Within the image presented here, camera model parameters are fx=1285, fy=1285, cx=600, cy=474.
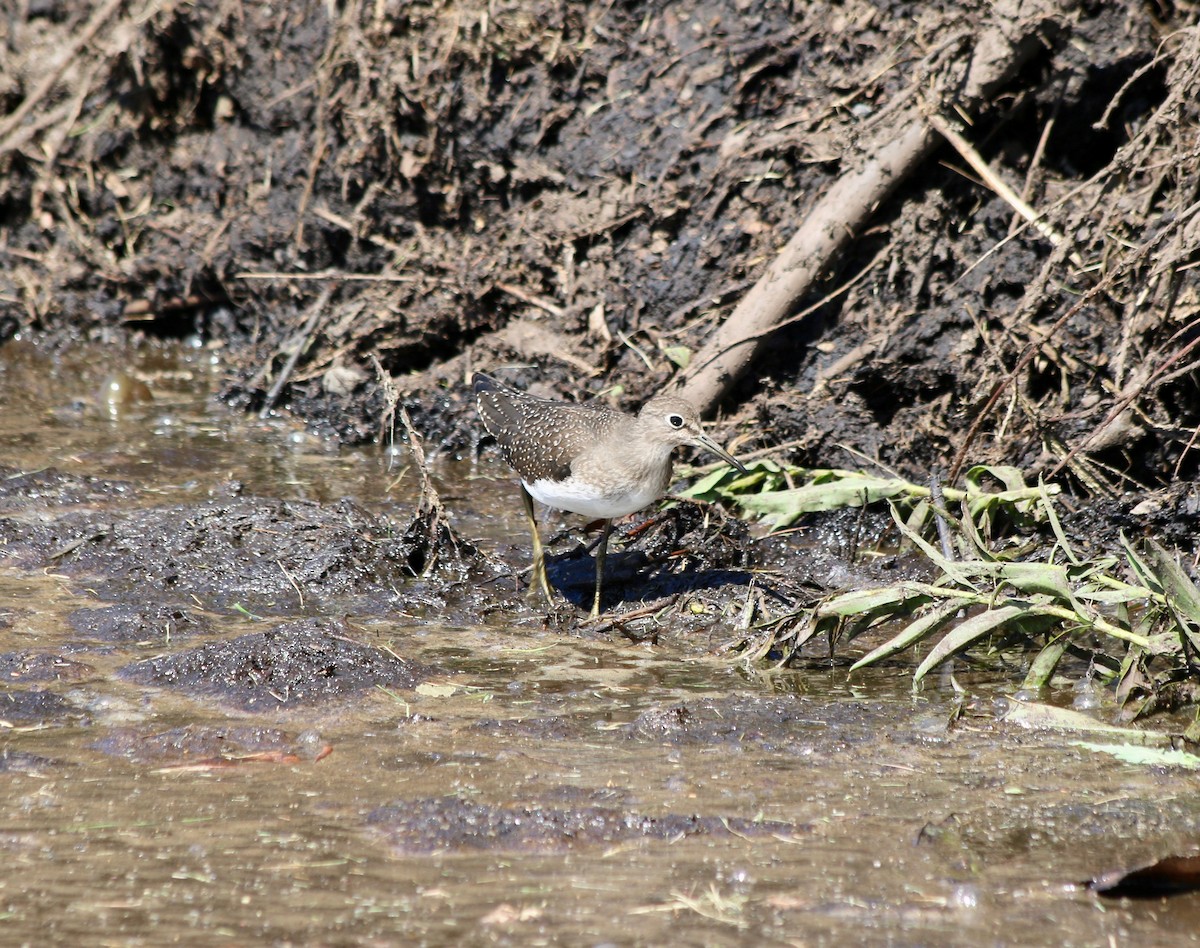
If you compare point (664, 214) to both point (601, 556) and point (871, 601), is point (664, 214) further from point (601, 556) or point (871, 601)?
point (871, 601)

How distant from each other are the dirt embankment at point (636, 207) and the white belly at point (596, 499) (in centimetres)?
143

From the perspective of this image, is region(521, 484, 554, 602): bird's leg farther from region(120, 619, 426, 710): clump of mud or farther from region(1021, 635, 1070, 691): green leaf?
region(1021, 635, 1070, 691): green leaf

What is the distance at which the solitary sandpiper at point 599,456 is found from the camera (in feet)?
20.9

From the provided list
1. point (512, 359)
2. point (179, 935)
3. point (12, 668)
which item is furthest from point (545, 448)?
point (179, 935)

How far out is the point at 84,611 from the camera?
5887 millimetres

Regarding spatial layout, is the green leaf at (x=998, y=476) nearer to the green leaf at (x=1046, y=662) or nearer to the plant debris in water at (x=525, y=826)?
the green leaf at (x=1046, y=662)

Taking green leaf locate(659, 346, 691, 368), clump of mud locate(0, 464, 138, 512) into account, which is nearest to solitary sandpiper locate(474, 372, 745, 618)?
green leaf locate(659, 346, 691, 368)

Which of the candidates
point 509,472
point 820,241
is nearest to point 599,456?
point 509,472

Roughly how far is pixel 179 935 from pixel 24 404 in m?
6.62

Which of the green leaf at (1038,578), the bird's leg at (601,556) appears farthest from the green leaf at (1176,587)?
the bird's leg at (601,556)

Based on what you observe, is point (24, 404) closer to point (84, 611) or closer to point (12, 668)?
point (84, 611)

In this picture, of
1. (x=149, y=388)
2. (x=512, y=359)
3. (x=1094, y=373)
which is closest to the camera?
(x=1094, y=373)

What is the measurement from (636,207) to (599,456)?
2779mm

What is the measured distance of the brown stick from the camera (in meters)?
7.54
